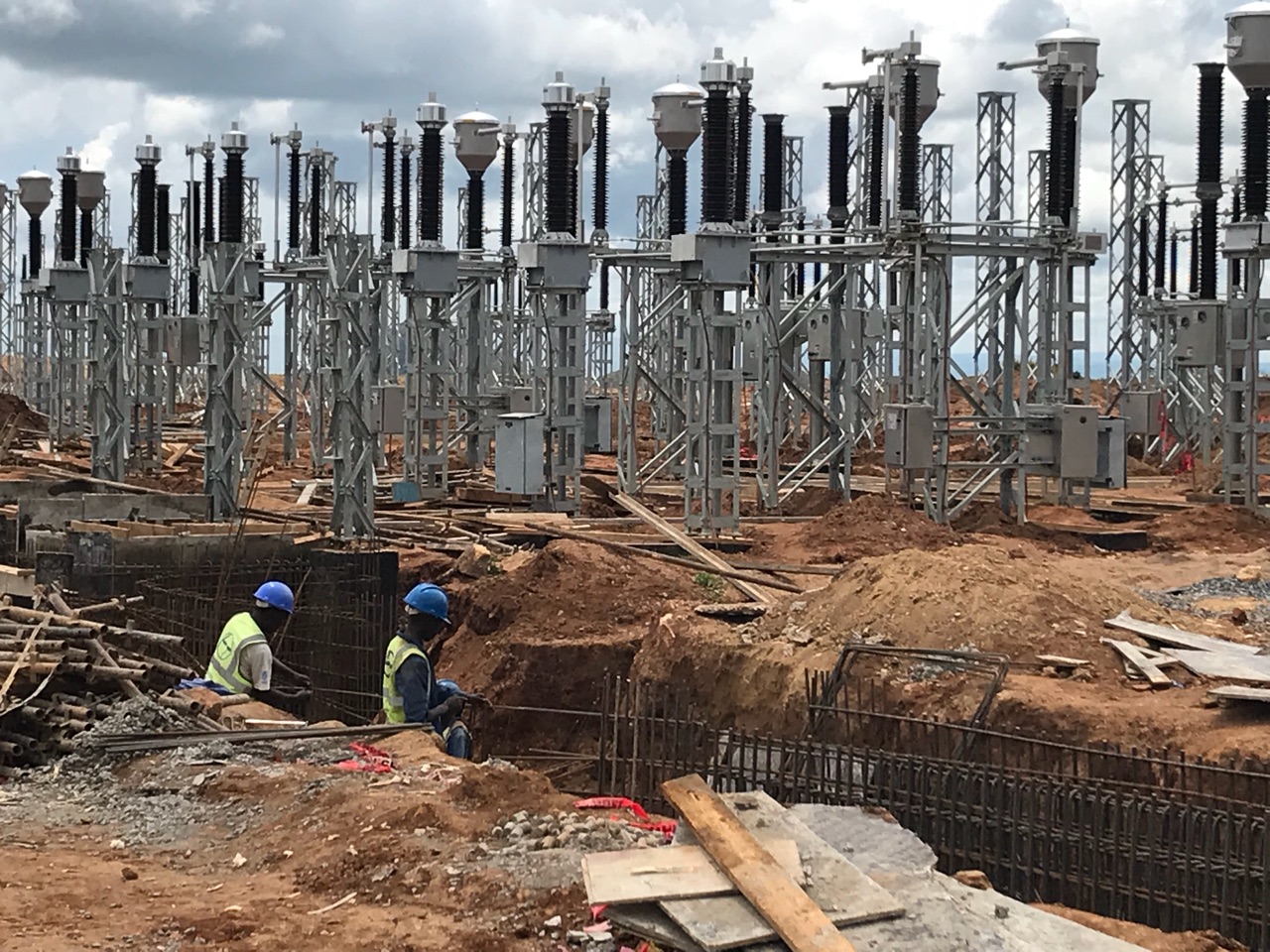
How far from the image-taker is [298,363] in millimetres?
42812

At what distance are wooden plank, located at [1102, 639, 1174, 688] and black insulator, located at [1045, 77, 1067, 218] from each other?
471 inches

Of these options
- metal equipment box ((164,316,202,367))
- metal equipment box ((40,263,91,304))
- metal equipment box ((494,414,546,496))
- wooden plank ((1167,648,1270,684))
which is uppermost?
metal equipment box ((40,263,91,304))

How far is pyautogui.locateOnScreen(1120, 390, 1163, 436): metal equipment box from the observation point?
31844mm

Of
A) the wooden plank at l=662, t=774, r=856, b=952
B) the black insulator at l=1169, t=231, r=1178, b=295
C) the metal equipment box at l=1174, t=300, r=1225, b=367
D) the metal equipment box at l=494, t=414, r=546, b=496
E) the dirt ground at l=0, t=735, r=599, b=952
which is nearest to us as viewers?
the wooden plank at l=662, t=774, r=856, b=952

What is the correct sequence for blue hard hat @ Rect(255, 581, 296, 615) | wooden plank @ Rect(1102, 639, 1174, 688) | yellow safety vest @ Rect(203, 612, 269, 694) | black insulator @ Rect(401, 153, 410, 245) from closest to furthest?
yellow safety vest @ Rect(203, 612, 269, 694)
blue hard hat @ Rect(255, 581, 296, 615)
wooden plank @ Rect(1102, 639, 1174, 688)
black insulator @ Rect(401, 153, 410, 245)

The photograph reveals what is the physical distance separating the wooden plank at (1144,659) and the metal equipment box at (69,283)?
22.3 metres

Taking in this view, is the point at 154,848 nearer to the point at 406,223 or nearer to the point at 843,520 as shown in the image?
the point at 843,520

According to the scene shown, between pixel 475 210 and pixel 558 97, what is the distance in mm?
8901

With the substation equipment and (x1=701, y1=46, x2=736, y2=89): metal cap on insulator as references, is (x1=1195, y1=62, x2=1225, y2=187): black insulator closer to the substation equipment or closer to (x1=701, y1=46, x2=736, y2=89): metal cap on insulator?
the substation equipment

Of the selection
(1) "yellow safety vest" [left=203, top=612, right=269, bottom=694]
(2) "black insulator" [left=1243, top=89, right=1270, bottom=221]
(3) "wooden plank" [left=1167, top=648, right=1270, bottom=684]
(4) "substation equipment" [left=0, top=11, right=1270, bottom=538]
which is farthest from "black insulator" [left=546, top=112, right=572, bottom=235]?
(1) "yellow safety vest" [left=203, top=612, right=269, bottom=694]

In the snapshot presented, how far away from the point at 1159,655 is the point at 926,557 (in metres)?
2.43

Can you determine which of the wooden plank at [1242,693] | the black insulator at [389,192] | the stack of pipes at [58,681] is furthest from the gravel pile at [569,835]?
the black insulator at [389,192]

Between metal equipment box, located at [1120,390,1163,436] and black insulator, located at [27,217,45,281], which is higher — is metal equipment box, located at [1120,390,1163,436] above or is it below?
below

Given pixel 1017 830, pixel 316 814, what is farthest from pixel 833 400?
pixel 316 814
